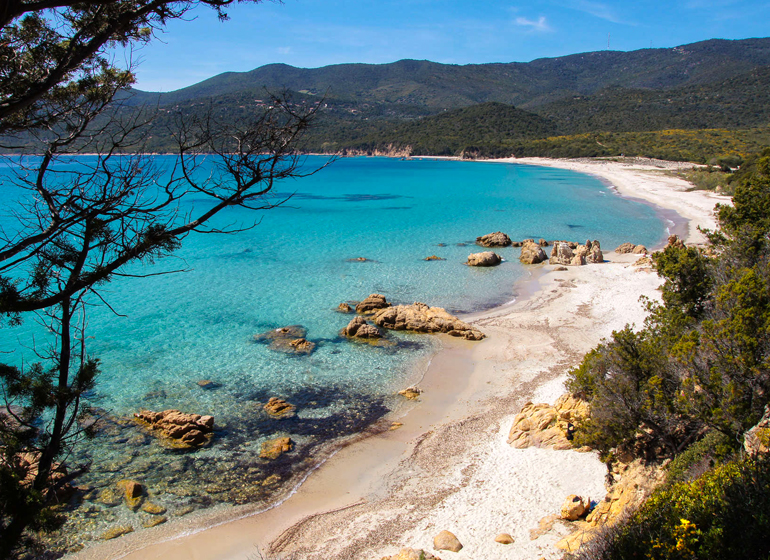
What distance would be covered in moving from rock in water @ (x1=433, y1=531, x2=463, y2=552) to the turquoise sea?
3.45 metres

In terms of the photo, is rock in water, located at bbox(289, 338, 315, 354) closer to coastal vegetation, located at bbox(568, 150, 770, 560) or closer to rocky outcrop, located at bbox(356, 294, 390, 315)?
rocky outcrop, located at bbox(356, 294, 390, 315)

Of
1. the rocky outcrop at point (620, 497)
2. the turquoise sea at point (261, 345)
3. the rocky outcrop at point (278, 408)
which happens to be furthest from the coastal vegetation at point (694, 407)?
the rocky outcrop at point (278, 408)

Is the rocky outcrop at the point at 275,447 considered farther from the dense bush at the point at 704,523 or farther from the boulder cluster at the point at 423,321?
the boulder cluster at the point at 423,321

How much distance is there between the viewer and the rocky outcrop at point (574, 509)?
7426 mm

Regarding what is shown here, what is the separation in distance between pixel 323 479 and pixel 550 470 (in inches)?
172

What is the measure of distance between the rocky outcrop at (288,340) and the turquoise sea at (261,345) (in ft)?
1.19

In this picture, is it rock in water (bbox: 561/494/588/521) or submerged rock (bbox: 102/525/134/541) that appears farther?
submerged rock (bbox: 102/525/134/541)

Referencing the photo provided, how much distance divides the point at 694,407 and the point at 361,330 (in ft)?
37.6

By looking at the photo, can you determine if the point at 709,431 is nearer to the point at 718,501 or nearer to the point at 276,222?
the point at 718,501

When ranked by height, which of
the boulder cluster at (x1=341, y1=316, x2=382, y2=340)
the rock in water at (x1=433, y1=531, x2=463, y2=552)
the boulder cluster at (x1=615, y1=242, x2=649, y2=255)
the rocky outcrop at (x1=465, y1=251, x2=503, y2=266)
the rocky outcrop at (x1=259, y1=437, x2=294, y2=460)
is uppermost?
the boulder cluster at (x1=615, y1=242, x2=649, y2=255)

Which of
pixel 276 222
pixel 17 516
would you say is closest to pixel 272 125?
pixel 17 516

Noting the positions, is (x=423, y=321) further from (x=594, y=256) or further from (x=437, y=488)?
(x=594, y=256)

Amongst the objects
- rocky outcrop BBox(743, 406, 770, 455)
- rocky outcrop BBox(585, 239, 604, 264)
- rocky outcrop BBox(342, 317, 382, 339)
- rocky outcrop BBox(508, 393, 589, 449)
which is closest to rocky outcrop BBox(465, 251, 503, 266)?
rocky outcrop BBox(585, 239, 604, 264)

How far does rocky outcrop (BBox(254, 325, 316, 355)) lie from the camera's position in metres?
16.1
